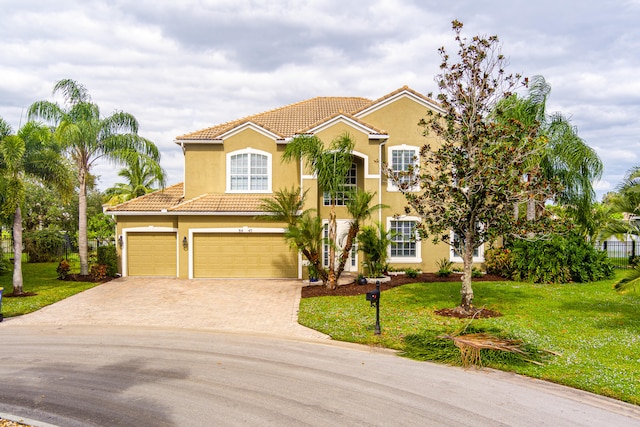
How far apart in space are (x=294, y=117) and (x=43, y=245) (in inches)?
737

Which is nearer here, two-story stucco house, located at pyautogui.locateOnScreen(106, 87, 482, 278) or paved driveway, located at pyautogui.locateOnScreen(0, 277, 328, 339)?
paved driveway, located at pyautogui.locateOnScreen(0, 277, 328, 339)

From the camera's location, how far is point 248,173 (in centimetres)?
2202

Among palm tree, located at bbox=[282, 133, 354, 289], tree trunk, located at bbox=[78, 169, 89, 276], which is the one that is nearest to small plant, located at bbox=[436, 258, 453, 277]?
palm tree, located at bbox=[282, 133, 354, 289]

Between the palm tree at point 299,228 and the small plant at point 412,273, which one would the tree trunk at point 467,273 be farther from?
the small plant at point 412,273

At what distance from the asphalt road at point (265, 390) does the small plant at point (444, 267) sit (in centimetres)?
1102

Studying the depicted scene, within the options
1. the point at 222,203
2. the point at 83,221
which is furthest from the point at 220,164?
the point at 83,221

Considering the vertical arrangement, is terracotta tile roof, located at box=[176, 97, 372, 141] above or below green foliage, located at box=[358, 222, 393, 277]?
above

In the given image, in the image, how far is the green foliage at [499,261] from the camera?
20062mm

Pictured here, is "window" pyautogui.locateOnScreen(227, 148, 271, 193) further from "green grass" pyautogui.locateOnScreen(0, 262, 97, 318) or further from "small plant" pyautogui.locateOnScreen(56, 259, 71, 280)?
"small plant" pyautogui.locateOnScreen(56, 259, 71, 280)

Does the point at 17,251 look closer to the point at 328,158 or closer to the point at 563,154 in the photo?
the point at 328,158

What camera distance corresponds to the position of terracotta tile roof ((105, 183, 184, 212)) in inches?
814

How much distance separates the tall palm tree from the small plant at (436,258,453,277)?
16356mm

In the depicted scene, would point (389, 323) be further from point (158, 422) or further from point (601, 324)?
point (158, 422)

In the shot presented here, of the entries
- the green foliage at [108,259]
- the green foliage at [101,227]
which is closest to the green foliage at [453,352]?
the green foliage at [108,259]
